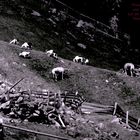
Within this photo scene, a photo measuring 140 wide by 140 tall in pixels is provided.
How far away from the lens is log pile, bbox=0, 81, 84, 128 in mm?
8258

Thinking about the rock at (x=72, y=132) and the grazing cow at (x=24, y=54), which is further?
the grazing cow at (x=24, y=54)

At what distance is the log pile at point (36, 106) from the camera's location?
826cm

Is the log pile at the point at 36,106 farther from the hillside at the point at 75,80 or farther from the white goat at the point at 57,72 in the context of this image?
the white goat at the point at 57,72

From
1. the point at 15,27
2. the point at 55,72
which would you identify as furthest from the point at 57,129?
the point at 15,27

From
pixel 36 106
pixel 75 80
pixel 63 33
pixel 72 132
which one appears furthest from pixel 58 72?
pixel 63 33

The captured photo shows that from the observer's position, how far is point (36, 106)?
27.7 ft

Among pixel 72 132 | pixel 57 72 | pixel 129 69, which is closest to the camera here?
pixel 72 132

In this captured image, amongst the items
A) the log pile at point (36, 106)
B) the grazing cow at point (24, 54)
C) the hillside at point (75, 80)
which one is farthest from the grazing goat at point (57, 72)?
the log pile at point (36, 106)

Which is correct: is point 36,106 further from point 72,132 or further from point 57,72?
point 57,72

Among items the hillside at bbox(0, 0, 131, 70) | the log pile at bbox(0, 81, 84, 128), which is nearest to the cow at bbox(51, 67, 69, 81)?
the log pile at bbox(0, 81, 84, 128)

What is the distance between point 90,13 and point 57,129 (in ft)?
39.2

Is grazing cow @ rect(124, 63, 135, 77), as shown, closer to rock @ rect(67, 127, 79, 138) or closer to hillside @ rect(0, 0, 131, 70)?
hillside @ rect(0, 0, 131, 70)

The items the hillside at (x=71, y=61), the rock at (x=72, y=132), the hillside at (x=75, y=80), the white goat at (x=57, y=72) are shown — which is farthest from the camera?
the white goat at (x=57, y=72)

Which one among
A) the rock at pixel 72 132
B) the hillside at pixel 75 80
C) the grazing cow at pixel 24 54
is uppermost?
the grazing cow at pixel 24 54
